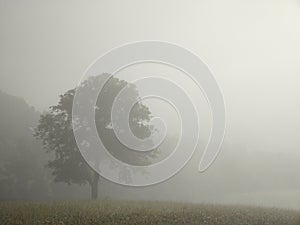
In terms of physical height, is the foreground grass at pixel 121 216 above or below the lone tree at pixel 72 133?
below

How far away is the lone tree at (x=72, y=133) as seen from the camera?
2312 cm

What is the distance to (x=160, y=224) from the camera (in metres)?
14.9

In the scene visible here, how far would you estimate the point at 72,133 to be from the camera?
23.0m

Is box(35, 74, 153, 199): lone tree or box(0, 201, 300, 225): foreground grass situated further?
box(35, 74, 153, 199): lone tree

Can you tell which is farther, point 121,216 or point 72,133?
point 72,133

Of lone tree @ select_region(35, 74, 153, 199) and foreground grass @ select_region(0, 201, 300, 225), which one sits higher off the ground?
lone tree @ select_region(35, 74, 153, 199)

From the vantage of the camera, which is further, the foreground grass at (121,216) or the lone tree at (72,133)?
the lone tree at (72,133)

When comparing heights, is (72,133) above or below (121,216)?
above

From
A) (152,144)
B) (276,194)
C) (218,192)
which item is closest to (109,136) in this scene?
(152,144)

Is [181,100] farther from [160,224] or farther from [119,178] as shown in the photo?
[160,224]

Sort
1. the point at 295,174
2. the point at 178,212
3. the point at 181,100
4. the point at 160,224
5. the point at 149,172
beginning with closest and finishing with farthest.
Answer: the point at 160,224 < the point at 178,212 < the point at 181,100 < the point at 149,172 < the point at 295,174

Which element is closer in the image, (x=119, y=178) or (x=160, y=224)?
(x=160, y=224)

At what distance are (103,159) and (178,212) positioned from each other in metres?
8.75

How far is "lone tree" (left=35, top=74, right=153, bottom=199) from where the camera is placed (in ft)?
75.9
